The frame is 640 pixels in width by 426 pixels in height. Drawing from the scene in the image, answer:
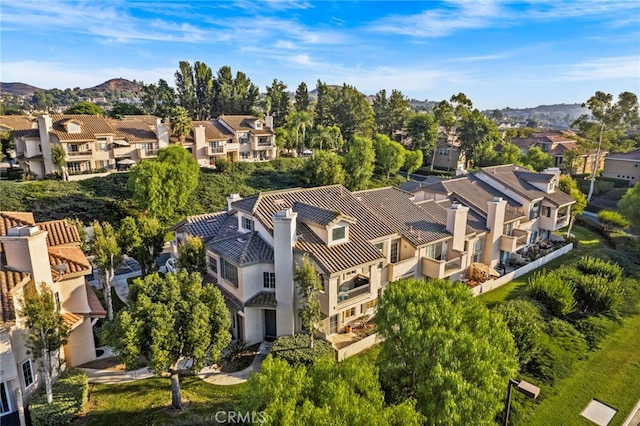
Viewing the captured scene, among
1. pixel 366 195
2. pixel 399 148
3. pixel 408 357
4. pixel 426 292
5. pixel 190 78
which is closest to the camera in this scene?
pixel 408 357

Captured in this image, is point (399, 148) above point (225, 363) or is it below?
above

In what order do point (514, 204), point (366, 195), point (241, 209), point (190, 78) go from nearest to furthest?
point (241, 209) < point (366, 195) < point (514, 204) < point (190, 78)

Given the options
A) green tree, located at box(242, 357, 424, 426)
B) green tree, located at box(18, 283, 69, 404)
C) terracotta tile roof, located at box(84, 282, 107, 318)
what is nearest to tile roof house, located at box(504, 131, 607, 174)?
green tree, located at box(242, 357, 424, 426)

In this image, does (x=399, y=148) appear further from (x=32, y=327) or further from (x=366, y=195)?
(x=32, y=327)

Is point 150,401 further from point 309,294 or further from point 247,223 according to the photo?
point 247,223

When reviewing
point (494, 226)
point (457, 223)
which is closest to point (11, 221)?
point (457, 223)

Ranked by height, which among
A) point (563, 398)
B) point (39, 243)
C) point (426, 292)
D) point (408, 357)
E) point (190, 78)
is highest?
point (190, 78)

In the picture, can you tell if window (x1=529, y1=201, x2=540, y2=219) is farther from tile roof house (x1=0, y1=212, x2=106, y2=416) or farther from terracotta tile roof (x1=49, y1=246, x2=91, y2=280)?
terracotta tile roof (x1=49, y1=246, x2=91, y2=280)

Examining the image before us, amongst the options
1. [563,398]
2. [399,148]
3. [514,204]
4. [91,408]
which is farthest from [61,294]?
[399,148]
